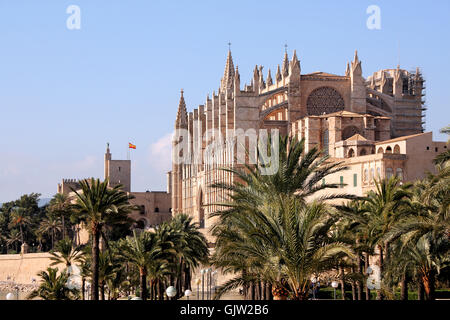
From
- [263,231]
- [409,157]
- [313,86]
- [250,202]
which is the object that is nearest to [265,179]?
[250,202]

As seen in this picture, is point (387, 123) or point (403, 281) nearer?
point (403, 281)

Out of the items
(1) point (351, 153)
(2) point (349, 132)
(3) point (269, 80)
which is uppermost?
(3) point (269, 80)

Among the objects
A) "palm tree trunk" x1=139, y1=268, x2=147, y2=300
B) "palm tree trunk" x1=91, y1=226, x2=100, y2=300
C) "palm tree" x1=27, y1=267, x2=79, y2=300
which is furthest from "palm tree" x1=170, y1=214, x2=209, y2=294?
"palm tree trunk" x1=91, y1=226, x2=100, y2=300

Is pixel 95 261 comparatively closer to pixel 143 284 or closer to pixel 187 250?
pixel 143 284

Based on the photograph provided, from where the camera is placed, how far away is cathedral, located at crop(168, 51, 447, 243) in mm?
46500

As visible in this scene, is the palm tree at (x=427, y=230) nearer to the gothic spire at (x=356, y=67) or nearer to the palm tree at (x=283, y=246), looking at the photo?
the palm tree at (x=283, y=246)

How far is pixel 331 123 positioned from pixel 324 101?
830 cm

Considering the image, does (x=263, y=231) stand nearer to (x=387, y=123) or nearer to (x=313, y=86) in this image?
(x=387, y=123)

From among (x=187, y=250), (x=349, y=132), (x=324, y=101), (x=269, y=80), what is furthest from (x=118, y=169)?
(x=187, y=250)

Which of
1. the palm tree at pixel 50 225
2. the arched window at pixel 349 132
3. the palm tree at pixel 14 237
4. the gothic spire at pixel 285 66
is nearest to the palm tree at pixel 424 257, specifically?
the arched window at pixel 349 132

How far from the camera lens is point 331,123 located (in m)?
53.6

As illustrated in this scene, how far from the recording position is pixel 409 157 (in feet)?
151

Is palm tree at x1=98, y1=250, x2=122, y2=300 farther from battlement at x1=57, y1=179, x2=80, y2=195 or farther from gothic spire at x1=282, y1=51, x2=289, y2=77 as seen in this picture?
battlement at x1=57, y1=179, x2=80, y2=195
